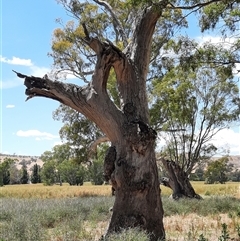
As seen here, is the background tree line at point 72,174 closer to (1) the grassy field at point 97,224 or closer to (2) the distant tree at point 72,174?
(2) the distant tree at point 72,174

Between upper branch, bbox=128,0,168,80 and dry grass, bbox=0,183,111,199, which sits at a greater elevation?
upper branch, bbox=128,0,168,80

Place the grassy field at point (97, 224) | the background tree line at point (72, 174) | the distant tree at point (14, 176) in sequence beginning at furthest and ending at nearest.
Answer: the distant tree at point (14, 176)
the background tree line at point (72, 174)
the grassy field at point (97, 224)

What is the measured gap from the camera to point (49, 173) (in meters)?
78.5

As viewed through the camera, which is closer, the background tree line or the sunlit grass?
the sunlit grass

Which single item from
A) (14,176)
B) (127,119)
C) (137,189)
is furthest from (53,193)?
(14,176)

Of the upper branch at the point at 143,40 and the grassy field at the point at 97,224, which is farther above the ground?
the upper branch at the point at 143,40

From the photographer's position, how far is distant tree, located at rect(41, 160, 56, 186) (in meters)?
77.4

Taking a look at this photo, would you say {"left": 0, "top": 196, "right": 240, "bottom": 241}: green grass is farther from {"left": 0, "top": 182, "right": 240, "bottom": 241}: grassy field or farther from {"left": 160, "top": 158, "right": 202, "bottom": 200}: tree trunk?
{"left": 160, "top": 158, "right": 202, "bottom": 200}: tree trunk

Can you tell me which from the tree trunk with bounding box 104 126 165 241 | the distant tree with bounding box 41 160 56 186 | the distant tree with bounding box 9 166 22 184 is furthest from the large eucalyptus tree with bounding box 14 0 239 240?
the distant tree with bounding box 9 166 22 184

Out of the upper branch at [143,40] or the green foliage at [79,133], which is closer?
the upper branch at [143,40]

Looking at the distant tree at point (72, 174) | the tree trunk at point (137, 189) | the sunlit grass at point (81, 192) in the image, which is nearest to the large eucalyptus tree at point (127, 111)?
the tree trunk at point (137, 189)

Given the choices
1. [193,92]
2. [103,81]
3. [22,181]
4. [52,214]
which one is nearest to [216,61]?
[103,81]

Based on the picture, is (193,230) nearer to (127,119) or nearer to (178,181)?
(127,119)

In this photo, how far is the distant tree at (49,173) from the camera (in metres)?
77.4
